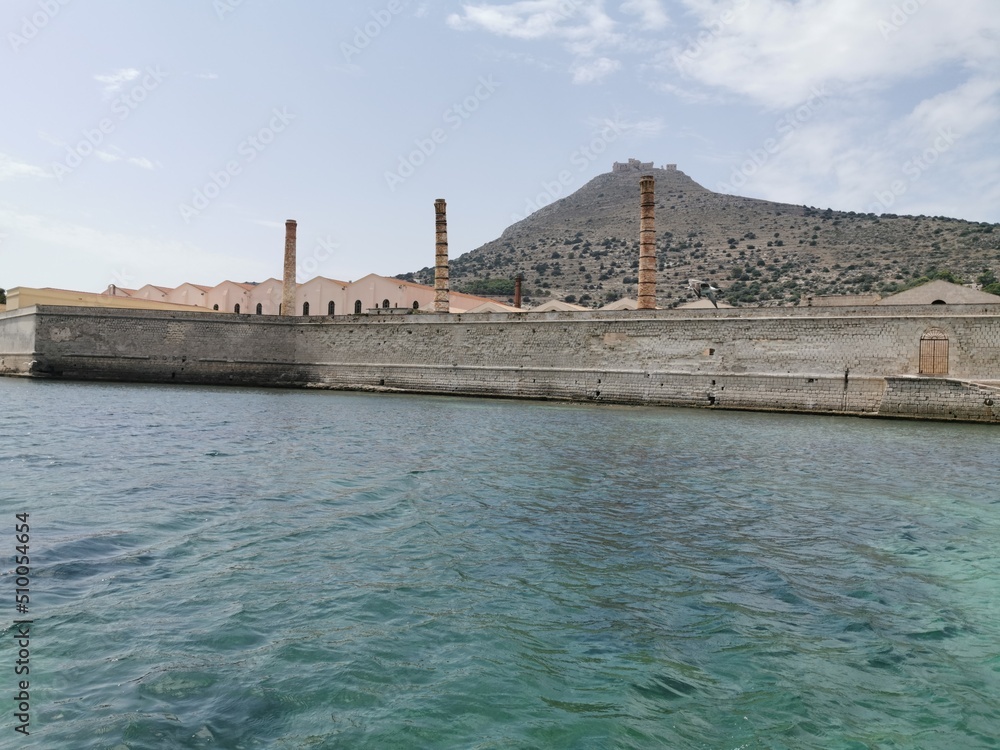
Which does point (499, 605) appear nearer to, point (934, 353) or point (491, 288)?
point (934, 353)

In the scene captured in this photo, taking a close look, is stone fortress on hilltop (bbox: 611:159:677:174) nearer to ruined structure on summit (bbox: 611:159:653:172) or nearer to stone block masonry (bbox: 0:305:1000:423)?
ruined structure on summit (bbox: 611:159:653:172)

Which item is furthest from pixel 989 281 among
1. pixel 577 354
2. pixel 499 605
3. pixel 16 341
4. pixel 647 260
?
pixel 16 341

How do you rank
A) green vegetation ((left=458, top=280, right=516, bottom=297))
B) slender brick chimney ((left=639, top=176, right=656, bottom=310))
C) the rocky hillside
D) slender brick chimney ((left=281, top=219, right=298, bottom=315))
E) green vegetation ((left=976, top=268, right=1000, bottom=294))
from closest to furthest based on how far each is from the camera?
slender brick chimney ((left=639, top=176, right=656, bottom=310)), slender brick chimney ((left=281, top=219, right=298, bottom=315)), green vegetation ((left=976, top=268, right=1000, bottom=294)), the rocky hillside, green vegetation ((left=458, top=280, right=516, bottom=297))

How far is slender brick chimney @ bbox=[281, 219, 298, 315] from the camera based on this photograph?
30.3 m

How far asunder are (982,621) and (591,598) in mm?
2115

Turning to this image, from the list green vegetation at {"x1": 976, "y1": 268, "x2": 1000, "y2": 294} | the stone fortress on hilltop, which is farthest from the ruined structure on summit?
green vegetation at {"x1": 976, "y1": 268, "x2": 1000, "y2": 294}

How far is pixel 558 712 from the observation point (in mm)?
2832

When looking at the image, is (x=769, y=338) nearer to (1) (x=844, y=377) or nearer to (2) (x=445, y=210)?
(1) (x=844, y=377)

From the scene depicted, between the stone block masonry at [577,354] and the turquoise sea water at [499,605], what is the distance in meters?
9.30

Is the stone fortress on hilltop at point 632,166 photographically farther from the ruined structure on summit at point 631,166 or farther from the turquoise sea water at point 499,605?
the turquoise sea water at point 499,605

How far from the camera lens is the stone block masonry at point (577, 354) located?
16.9m

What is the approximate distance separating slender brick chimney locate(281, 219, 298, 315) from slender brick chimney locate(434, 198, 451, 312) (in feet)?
22.4

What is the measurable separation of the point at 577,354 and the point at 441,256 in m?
→ 8.18

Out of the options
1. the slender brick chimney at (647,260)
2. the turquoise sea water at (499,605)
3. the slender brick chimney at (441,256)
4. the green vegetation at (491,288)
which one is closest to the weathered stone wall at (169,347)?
the slender brick chimney at (441,256)
